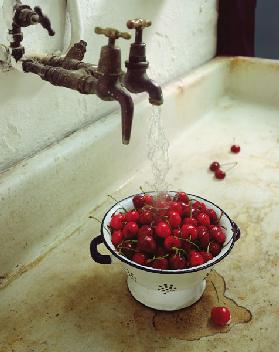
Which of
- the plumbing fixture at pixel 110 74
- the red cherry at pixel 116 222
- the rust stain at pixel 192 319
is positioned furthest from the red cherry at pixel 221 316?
the plumbing fixture at pixel 110 74

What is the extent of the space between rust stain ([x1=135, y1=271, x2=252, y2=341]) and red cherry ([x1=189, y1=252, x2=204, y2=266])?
110 millimetres

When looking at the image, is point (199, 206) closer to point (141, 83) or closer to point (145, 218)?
point (145, 218)

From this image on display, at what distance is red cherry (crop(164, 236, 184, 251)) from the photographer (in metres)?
0.71

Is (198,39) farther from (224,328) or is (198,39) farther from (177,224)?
(224,328)

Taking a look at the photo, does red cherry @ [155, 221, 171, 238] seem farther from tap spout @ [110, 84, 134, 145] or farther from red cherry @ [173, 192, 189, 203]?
tap spout @ [110, 84, 134, 145]

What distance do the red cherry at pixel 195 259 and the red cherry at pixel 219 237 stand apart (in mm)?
55

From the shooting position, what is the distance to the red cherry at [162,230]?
2.37 ft

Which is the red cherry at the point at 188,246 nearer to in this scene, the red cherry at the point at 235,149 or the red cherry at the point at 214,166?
the red cherry at the point at 214,166

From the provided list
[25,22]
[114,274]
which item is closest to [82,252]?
[114,274]

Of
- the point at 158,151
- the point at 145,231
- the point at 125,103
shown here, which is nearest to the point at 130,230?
the point at 145,231

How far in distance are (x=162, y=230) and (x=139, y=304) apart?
0.47ft

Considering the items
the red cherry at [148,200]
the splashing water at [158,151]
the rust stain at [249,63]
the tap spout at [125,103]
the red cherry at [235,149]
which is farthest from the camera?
the rust stain at [249,63]

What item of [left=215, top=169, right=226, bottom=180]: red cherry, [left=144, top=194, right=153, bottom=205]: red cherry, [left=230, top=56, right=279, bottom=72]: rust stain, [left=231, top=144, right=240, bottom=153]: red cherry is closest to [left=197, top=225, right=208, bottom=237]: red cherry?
[left=144, top=194, right=153, bottom=205]: red cherry

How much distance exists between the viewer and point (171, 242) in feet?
2.33
